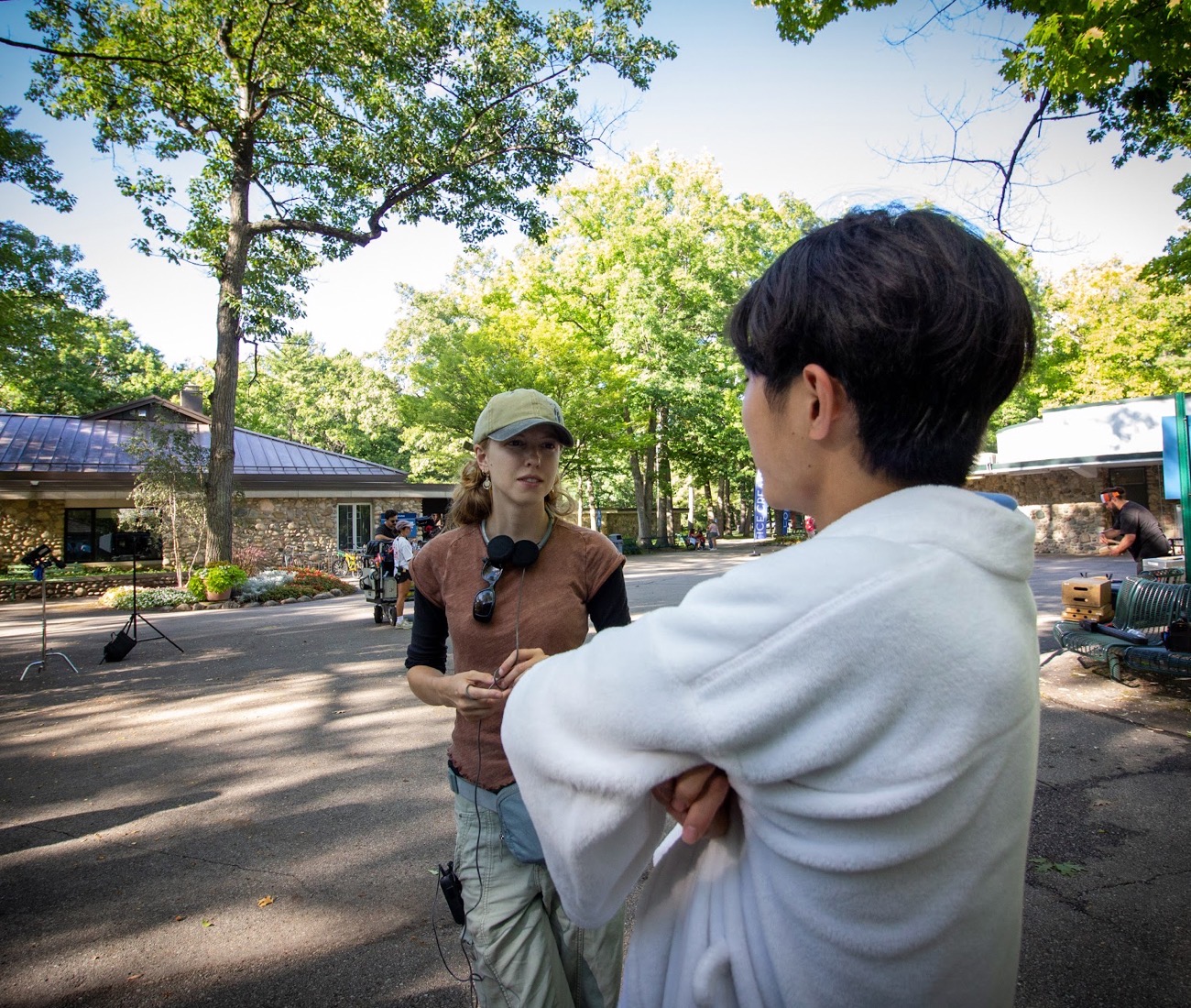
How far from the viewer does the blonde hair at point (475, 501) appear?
240 centimetres

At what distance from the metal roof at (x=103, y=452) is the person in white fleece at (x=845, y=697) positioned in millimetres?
25523

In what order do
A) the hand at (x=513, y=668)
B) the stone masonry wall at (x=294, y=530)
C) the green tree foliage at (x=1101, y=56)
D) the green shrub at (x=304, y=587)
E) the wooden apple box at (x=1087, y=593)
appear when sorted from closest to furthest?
the hand at (x=513, y=668), the green tree foliage at (x=1101, y=56), the wooden apple box at (x=1087, y=593), the green shrub at (x=304, y=587), the stone masonry wall at (x=294, y=530)

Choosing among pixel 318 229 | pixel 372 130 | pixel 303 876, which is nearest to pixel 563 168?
pixel 372 130

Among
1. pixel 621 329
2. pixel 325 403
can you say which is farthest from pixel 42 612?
pixel 325 403

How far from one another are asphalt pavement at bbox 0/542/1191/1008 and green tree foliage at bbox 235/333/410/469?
143 ft

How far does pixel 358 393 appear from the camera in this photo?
5128 cm

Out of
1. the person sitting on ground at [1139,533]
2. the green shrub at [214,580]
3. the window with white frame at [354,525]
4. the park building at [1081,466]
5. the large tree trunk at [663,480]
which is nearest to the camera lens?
the person sitting on ground at [1139,533]

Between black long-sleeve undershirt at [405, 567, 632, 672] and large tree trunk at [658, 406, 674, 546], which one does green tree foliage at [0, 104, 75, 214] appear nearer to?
black long-sleeve undershirt at [405, 567, 632, 672]

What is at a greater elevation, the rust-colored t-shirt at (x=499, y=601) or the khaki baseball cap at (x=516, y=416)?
→ the khaki baseball cap at (x=516, y=416)

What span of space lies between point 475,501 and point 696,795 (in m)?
1.69

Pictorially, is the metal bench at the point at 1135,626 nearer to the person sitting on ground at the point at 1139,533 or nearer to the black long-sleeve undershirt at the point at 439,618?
the person sitting on ground at the point at 1139,533

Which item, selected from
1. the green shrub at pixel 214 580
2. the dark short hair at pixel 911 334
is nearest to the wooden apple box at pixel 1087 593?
the dark short hair at pixel 911 334

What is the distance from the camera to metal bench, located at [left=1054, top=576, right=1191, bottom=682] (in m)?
6.80

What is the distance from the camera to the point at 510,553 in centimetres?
212
